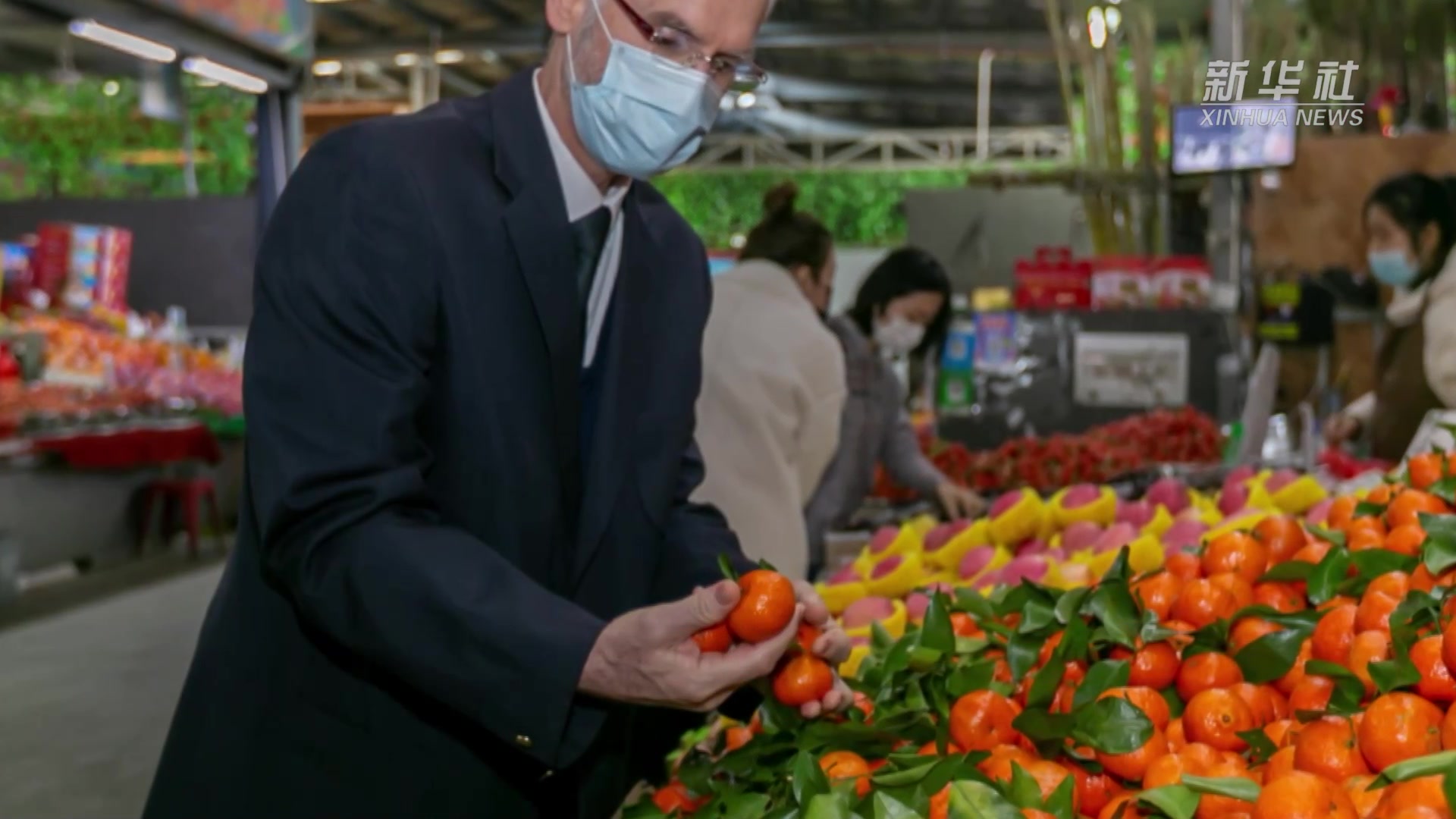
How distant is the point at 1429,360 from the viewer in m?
3.33

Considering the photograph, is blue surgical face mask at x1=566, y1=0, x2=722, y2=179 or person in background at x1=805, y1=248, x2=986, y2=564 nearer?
blue surgical face mask at x1=566, y1=0, x2=722, y2=179

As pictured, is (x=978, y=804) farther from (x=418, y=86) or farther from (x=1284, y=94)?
(x=418, y=86)

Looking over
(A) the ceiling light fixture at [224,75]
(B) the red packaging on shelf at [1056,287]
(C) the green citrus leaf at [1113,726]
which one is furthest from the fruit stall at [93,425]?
(C) the green citrus leaf at [1113,726]

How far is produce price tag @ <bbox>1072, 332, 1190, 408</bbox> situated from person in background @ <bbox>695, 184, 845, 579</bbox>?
184 centimetres

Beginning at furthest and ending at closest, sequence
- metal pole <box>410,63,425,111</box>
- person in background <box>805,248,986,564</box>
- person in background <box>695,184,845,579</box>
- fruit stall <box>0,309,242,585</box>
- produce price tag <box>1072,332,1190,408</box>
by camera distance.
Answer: metal pole <box>410,63,425,111</box> → fruit stall <box>0,309,242,585</box> → produce price tag <box>1072,332,1190,408</box> → person in background <box>805,248,986,564</box> → person in background <box>695,184,845,579</box>

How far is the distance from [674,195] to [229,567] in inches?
758

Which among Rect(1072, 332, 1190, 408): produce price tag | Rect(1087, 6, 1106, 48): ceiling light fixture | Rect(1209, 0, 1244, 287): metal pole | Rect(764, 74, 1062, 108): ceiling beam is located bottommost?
Rect(1072, 332, 1190, 408): produce price tag

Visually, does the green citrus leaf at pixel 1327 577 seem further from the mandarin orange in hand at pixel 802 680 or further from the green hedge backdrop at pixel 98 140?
the green hedge backdrop at pixel 98 140

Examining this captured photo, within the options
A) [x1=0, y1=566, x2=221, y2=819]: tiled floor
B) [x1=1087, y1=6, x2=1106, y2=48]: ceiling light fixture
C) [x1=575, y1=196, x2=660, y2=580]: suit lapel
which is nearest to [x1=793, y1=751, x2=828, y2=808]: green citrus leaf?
[x1=575, y1=196, x2=660, y2=580]: suit lapel

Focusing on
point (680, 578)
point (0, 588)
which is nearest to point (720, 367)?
point (680, 578)

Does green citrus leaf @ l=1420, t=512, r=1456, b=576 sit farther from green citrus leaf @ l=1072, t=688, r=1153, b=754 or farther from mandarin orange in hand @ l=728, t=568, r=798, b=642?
mandarin orange in hand @ l=728, t=568, r=798, b=642

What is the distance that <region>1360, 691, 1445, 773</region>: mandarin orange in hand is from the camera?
1.17 metres

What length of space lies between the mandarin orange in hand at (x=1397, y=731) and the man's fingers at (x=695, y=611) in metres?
0.54

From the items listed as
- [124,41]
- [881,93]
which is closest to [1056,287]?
[124,41]
